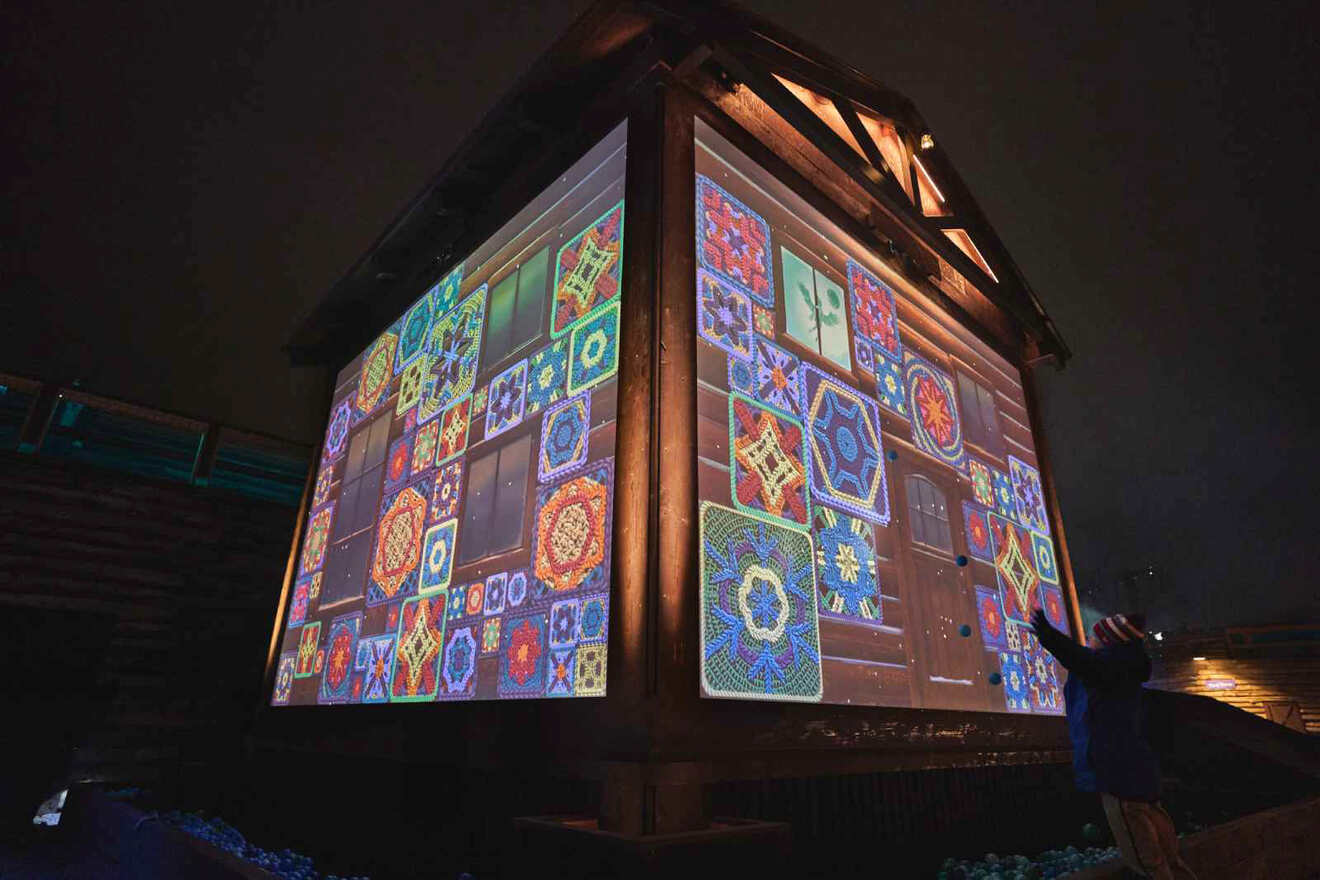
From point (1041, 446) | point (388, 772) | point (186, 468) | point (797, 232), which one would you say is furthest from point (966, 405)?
point (186, 468)

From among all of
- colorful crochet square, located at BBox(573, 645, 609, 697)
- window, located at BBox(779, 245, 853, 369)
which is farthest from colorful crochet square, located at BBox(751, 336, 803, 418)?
colorful crochet square, located at BBox(573, 645, 609, 697)

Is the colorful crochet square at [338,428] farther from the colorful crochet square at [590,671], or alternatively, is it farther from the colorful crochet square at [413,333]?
the colorful crochet square at [590,671]

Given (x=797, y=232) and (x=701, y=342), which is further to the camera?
(x=797, y=232)

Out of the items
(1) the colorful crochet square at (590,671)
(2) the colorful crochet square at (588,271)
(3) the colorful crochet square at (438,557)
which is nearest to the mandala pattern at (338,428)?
(3) the colorful crochet square at (438,557)

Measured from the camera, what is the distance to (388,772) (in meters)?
4.61

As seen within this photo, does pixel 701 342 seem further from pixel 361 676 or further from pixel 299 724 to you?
pixel 299 724

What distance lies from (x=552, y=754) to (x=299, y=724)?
3.76 m

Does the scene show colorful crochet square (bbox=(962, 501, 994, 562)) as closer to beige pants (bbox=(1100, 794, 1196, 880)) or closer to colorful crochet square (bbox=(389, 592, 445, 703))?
beige pants (bbox=(1100, 794, 1196, 880))

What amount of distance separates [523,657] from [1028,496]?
220 inches

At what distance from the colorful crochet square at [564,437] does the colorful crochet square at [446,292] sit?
2557 millimetres

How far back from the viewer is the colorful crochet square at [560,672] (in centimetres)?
345

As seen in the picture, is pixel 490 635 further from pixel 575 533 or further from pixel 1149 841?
pixel 1149 841

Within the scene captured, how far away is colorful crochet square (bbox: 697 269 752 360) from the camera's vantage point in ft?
13.2

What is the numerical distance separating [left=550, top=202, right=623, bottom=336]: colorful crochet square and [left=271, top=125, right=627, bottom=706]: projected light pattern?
0.01 meters
